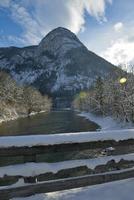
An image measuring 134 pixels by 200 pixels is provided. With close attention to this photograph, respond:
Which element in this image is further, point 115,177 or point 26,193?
point 115,177

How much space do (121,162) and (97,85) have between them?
234 ft

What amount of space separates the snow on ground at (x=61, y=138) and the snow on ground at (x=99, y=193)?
1134 millimetres

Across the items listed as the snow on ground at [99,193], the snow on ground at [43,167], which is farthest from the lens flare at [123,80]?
the snow on ground at [43,167]

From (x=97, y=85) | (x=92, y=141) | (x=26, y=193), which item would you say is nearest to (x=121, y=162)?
(x=92, y=141)

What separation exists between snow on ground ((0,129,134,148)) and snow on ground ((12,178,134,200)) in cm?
113

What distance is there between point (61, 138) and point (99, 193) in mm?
1563

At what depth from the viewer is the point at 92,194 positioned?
6961 millimetres

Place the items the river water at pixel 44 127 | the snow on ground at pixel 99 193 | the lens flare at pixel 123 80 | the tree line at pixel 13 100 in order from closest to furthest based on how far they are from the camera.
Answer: the snow on ground at pixel 99 193 → the river water at pixel 44 127 → the lens flare at pixel 123 80 → the tree line at pixel 13 100

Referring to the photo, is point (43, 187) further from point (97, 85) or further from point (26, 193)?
point (97, 85)

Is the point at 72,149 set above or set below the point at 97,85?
below

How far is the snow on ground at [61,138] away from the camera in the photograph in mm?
6465

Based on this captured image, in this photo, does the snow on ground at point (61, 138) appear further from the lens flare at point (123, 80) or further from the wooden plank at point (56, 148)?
Answer: the lens flare at point (123, 80)

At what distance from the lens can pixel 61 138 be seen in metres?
7.00

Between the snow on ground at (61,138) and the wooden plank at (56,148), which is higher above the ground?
the snow on ground at (61,138)
